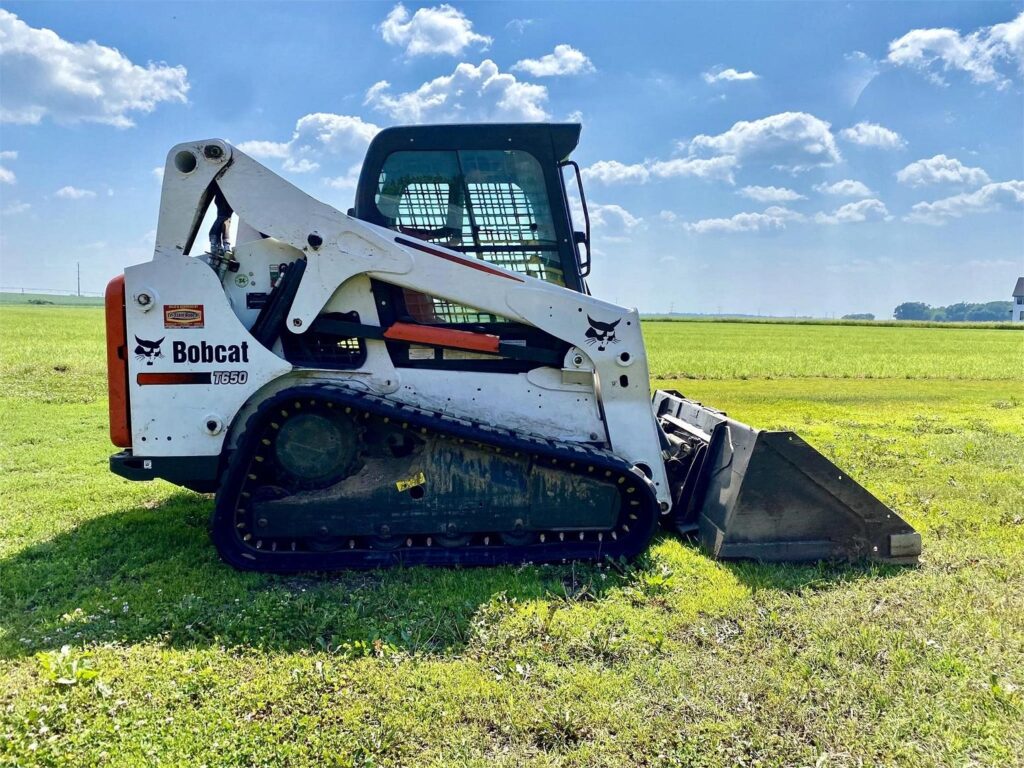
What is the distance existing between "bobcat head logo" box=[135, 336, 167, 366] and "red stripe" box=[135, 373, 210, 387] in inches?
3.8

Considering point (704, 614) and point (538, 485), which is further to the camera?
point (538, 485)

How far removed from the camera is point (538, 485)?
4.49 meters

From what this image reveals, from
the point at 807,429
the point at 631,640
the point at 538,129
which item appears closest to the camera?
the point at 631,640

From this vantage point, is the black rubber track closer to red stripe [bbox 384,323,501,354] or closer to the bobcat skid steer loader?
the bobcat skid steer loader

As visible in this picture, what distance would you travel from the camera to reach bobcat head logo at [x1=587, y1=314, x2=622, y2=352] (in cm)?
474

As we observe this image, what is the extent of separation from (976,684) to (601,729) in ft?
5.85

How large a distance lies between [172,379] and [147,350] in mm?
241

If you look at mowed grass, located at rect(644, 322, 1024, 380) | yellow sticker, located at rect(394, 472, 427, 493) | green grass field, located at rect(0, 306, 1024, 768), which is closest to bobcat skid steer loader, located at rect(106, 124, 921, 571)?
yellow sticker, located at rect(394, 472, 427, 493)

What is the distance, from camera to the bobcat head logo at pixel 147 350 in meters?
4.43

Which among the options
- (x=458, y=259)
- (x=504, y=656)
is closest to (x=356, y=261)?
(x=458, y=259)

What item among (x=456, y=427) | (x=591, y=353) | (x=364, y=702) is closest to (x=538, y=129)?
(x=591, y=353)

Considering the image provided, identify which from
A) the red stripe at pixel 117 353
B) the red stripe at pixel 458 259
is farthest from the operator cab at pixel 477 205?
the red stripe at pixel 117 353

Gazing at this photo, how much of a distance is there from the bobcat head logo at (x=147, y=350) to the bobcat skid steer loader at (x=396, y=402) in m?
0.01

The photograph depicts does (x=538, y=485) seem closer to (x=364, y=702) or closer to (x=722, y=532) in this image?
(x=722, y=532)
